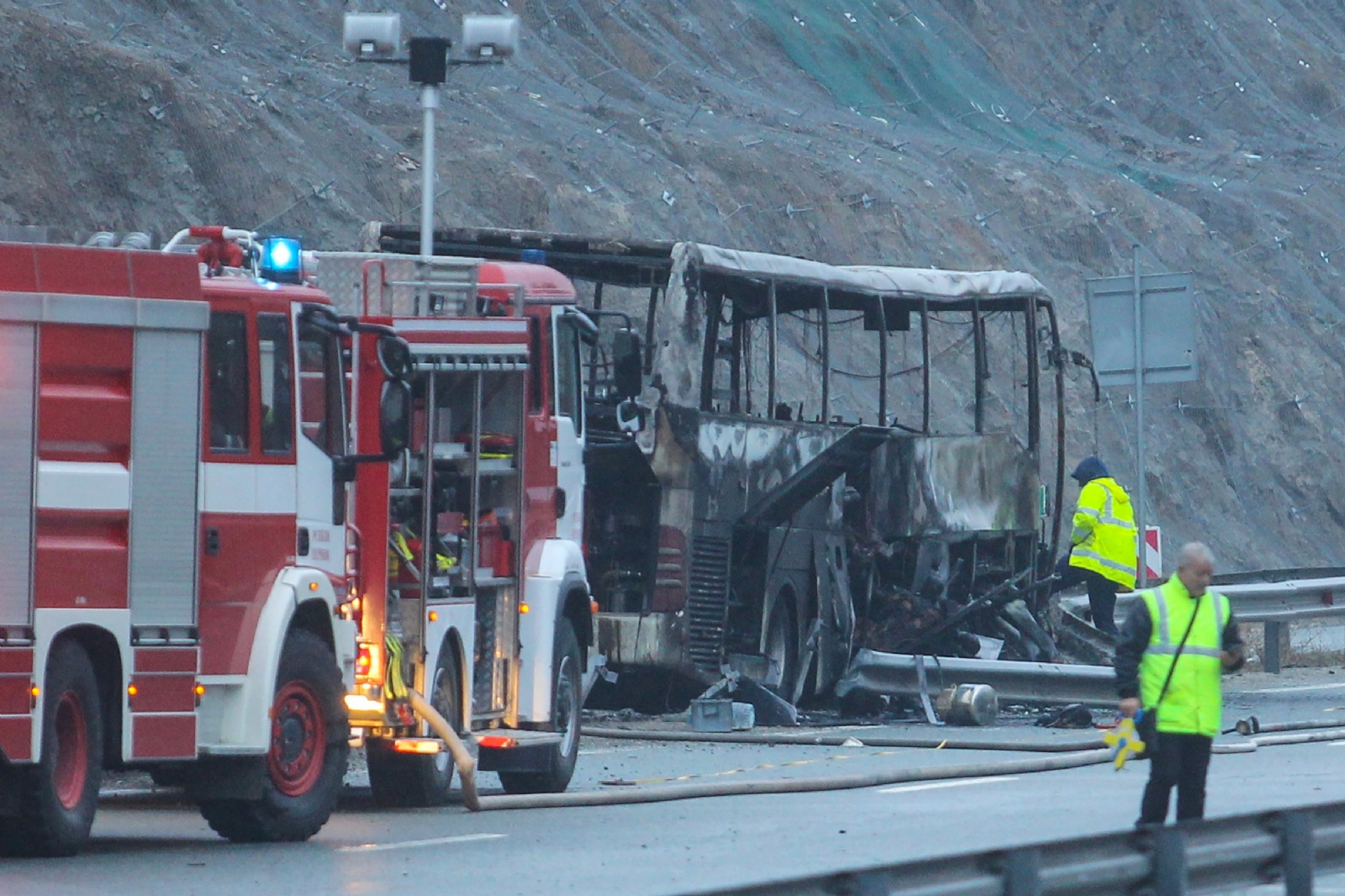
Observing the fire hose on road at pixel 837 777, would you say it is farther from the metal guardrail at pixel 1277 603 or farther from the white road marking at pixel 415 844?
the metal guardrail at pixel 1277 603

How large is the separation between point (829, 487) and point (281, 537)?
10.0 meters

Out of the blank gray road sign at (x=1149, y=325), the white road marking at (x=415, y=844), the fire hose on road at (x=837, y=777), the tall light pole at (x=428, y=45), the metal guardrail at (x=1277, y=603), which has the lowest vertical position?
the white road marking at (x=415, y=844)

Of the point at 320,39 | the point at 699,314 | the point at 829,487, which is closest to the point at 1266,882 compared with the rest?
the point at 699,314

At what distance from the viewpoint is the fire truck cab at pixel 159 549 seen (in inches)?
428

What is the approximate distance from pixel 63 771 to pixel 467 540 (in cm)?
369

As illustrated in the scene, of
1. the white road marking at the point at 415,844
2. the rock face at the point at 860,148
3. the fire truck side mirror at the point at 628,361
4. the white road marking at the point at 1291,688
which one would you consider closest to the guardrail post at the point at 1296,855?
the white road marking at the point at 415,844

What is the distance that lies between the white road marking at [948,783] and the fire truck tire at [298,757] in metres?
3.61

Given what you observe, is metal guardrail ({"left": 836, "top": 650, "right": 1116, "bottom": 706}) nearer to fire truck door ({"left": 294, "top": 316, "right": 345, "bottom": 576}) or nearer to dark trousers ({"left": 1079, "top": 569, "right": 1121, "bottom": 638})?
dark trousers ({"left": 1079, "top": 569, "right": 1121, "bottom": 638})

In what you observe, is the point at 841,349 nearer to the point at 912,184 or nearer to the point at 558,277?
the point at 558,277

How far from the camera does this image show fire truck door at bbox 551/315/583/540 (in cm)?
1538

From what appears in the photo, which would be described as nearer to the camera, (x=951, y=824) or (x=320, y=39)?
(x=951, y=824)

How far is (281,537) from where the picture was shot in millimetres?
11891

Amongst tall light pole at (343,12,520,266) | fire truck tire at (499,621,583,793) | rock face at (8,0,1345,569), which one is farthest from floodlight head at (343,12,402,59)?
rock face at (8,0,1345,569)

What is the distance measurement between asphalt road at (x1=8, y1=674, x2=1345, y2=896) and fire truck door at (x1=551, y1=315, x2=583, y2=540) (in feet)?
5.45
